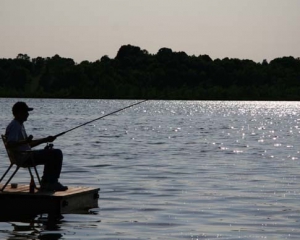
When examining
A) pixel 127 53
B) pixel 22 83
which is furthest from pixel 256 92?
pixel 22 83

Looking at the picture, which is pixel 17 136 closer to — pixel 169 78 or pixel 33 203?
pixel 33 203

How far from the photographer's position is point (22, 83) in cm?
16850

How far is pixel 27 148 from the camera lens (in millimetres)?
13852

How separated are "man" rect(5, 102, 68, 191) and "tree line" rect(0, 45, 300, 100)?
133 metres

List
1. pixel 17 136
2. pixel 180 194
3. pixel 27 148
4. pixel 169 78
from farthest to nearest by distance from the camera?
pixel 169 78 < pixel 180 194 < pixel 27 148 < pixel 17 136

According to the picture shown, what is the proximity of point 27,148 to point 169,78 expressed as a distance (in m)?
140

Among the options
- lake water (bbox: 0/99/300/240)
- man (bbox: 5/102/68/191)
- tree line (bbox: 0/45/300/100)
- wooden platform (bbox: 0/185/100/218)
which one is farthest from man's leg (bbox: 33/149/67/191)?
tree line (bbox: 0/45/300/100)

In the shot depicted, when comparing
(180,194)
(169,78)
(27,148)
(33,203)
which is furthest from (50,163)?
(169,78)

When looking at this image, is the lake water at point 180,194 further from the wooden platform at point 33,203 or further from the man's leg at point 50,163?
the man's leg at point 50,163

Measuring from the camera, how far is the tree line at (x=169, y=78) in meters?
154

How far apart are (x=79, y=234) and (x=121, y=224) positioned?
1052mm

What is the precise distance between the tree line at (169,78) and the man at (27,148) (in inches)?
5217

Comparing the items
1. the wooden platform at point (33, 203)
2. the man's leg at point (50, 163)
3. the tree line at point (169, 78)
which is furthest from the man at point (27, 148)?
the tree line at point (169, 78)

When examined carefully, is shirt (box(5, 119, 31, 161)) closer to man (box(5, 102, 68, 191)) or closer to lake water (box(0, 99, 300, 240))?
man (box(5, 102, 68, 191))
